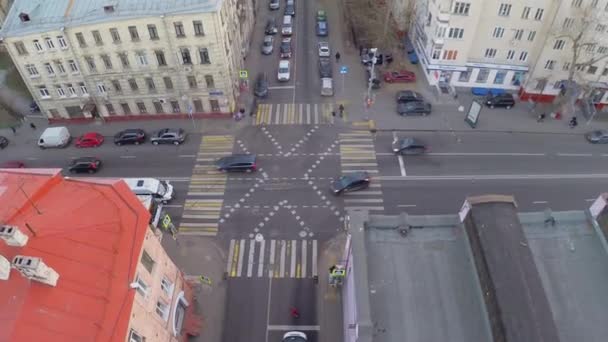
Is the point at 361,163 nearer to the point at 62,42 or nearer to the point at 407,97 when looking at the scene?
the point at 407,97

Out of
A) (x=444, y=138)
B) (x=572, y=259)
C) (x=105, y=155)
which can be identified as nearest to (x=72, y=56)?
(x=105, y=155)

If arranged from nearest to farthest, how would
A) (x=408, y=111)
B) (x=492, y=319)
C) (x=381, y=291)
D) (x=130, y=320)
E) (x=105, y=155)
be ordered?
1. (x=130, y=320)
2. (x=492, y=319)
3. (x=381, y=291)
4. (x=105, y=155)
5. (x=408, y=111)

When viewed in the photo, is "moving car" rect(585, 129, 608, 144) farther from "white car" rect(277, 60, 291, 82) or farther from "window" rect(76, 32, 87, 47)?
"window" rect(76, 32, 87, 47)

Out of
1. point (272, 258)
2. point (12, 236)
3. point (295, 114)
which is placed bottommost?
point (12, 236)

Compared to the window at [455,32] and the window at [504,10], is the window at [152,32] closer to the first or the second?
the window at [455,32]

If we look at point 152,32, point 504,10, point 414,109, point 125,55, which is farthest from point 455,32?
point 125,55

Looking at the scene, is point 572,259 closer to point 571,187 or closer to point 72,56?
point 571,187

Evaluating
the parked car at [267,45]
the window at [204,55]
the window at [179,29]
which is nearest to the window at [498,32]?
the parked car at [267,45]
